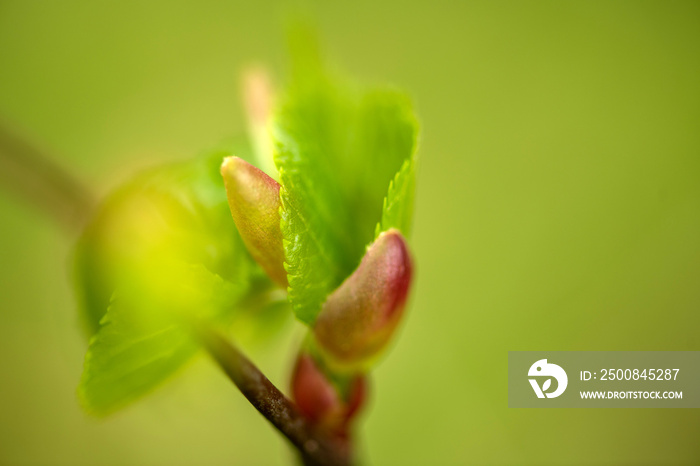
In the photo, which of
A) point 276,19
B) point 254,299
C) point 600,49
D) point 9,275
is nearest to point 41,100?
point 9,275

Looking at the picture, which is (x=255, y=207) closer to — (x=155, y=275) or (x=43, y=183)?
(x=155, y=275)

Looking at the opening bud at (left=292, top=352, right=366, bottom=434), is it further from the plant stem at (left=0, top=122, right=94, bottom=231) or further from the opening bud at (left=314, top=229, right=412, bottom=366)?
the plant stem at (left=0, top=122, right=94, bottom=231)

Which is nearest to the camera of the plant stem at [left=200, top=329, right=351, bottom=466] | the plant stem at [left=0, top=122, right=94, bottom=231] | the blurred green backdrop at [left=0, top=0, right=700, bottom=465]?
the plant stem at [left=200, top=329, right=351, bottom=466]

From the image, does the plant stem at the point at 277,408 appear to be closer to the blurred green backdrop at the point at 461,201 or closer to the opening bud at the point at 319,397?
the opening bud at the point at 319,397

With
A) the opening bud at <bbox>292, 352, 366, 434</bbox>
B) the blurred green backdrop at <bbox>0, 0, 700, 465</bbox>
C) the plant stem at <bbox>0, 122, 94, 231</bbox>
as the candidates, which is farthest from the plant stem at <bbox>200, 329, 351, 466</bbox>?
the blurred green backdrop at <bbox>0, 0, 700, 465</bbox>

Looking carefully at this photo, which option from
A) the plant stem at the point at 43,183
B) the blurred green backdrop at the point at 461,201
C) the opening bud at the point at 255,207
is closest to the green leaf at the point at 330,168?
the opening bud at the point at 255,207

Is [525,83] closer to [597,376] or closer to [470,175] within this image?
[470,175]
